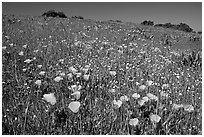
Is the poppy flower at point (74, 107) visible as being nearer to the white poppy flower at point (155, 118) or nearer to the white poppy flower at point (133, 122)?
the white poppy flower at point (133, 122)

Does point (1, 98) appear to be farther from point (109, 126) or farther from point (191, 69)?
point (191, 69)

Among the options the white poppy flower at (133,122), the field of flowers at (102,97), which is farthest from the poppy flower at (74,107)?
the white poppy flower at (133,122)

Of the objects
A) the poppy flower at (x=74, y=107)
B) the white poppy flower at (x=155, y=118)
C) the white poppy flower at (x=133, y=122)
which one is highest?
the poppy flower at (x=74, y=107)

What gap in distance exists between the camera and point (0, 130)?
3.10 m

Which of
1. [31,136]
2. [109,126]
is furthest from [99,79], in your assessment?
[31,136]

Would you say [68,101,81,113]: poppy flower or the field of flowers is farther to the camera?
the field of flowers

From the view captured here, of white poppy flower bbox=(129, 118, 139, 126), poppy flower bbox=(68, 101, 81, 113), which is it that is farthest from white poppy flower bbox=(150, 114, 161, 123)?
poppy flower bbox=(68, 101, 81, 113)

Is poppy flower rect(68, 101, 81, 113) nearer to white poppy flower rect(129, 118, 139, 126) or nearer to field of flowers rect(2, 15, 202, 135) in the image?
field of flowers rect(2, 15, 202, 135)

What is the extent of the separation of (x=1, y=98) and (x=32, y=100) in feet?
1.39

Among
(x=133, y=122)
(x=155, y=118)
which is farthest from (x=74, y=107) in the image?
(x=155, y=118)

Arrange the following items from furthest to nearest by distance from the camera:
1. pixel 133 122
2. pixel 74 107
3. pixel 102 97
Result: pixel 102 97, pixel 74 107, pixel 133 122

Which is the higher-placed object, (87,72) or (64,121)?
(87,72)

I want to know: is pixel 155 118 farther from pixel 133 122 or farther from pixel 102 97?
pixel 102 97

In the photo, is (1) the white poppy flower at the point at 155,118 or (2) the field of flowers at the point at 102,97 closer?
(1) the white poppy flower at the point at 155,118
